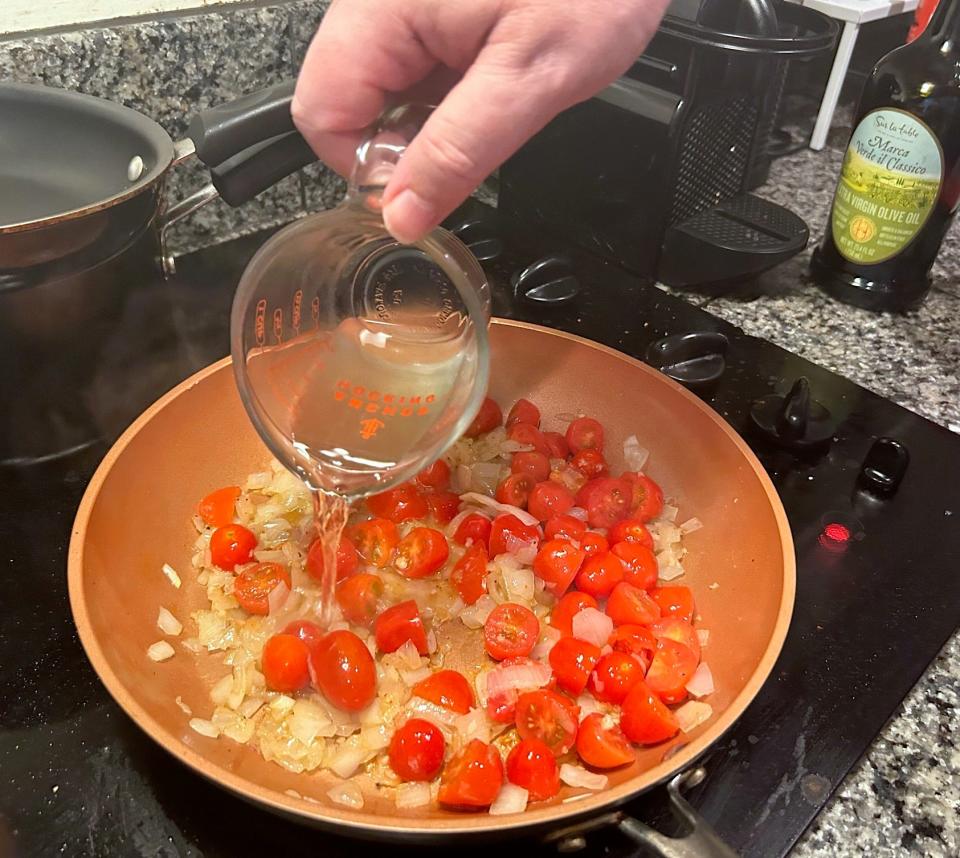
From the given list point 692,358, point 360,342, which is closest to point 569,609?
point 360,342

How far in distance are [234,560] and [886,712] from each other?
2.35 feet

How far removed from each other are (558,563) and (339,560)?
Result: 0.83ft

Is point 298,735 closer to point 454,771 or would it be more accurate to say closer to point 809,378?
point 454,771

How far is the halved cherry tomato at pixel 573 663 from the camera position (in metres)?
0.85

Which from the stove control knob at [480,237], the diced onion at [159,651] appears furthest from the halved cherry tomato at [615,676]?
the stove control knob at [480,237]

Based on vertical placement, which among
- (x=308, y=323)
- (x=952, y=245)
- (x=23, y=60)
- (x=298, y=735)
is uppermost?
(x=23, y=60)

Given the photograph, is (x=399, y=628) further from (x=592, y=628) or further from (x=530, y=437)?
(x=530, y=437)

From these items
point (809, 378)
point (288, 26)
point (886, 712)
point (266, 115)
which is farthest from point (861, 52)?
point (886, 712)

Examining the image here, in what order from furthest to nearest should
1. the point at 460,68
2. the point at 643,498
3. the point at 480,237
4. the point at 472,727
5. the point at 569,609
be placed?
the point at 480,237
the point at 643,498
the point at 569,609
the point at 472,727
the point at 460,68

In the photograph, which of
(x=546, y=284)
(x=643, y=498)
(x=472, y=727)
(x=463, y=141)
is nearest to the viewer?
(x=463, y=141)

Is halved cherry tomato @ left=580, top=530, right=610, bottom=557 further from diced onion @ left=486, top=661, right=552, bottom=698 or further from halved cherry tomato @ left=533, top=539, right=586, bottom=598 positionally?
diced onion @ left=486, top=661, right=552, bottom=698

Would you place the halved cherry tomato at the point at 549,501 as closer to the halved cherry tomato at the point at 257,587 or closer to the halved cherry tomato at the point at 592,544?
the halved cherry tomato at the point at 592,544

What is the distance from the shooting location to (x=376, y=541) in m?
1.00

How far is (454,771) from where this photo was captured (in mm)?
741
